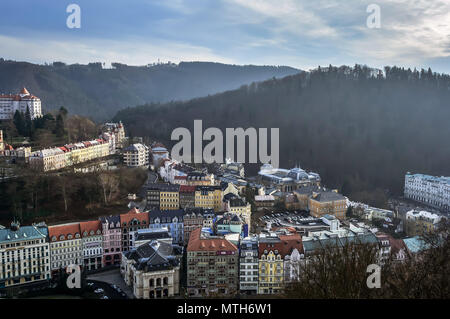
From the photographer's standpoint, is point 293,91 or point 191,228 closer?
point 191,228

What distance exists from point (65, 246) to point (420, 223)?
2134cm

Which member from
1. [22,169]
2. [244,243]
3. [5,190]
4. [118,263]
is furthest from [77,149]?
[244,243]

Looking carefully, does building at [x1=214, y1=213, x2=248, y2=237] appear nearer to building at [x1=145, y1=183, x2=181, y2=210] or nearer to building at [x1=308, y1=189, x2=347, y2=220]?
building at [x1=145, y1=183, x2=181, y2=210]

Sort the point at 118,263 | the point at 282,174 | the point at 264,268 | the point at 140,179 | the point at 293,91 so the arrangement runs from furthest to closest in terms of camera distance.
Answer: the point at 293,91, the point at 282,174, the point at 140,179, the point at 118,263, the point at 264,268

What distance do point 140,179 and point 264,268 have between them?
14598 mm

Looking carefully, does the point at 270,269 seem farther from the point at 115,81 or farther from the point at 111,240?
the point at 115,81

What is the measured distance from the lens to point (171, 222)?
72.7 feet

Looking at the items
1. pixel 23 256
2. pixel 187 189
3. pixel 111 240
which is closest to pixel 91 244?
pixel 111 240

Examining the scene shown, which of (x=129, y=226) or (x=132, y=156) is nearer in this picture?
(x=129, y=226)

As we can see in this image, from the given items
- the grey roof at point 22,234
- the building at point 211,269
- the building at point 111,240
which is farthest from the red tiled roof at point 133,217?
the building at point 211,269

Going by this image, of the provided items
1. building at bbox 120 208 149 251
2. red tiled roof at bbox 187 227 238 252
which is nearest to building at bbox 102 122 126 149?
building at bbox 120 208 149 251

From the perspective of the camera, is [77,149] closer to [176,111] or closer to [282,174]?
[282,174]

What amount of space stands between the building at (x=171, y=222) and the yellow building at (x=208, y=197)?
3486 mm

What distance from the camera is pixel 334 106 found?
60.0 metres
